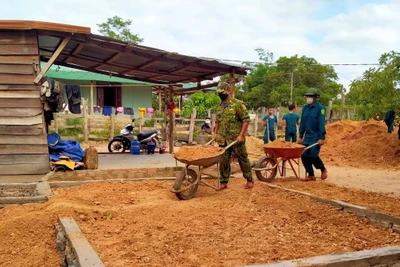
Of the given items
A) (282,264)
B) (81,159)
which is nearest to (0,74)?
(81,159)

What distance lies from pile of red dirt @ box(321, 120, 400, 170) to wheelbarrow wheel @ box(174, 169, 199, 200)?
706 centimetres

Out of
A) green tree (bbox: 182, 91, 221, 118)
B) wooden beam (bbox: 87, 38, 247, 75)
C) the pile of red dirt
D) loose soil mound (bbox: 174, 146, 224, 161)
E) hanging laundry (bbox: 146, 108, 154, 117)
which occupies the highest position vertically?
wooden beam (bbox: 87, 38, 247, 75)

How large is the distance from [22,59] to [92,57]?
8.65ft

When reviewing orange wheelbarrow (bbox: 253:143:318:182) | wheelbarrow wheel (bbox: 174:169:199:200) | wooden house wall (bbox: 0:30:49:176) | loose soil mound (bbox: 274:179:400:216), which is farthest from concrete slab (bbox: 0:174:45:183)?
loose soil mound (bbox: 274:179:400:216)

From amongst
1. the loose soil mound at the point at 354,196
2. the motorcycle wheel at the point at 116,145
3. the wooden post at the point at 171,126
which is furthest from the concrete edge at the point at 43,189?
the motorcycle wheel at the point at 116,145

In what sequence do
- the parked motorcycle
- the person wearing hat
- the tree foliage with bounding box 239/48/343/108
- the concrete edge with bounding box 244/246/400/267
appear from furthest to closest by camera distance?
the tree foliage with bounding box 239/48/343/108 → the parked motorcycle → the person wearing hat → the concrete edge with bounding box 244/246/400/267

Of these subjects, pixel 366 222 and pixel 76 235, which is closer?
pixel 76 235

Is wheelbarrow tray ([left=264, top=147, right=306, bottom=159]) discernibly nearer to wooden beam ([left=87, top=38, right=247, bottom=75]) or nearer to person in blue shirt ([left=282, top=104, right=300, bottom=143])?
wooden beam ([left=87, top=38, right=247, bottom=75])

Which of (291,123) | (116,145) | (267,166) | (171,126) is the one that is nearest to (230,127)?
(267,166)

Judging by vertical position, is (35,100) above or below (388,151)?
above

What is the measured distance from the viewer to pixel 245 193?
18.9ft

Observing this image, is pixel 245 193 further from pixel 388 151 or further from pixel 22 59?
pixel 388 151

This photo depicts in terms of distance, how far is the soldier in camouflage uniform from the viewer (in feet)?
19.6

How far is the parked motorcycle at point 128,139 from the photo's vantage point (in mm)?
11289
